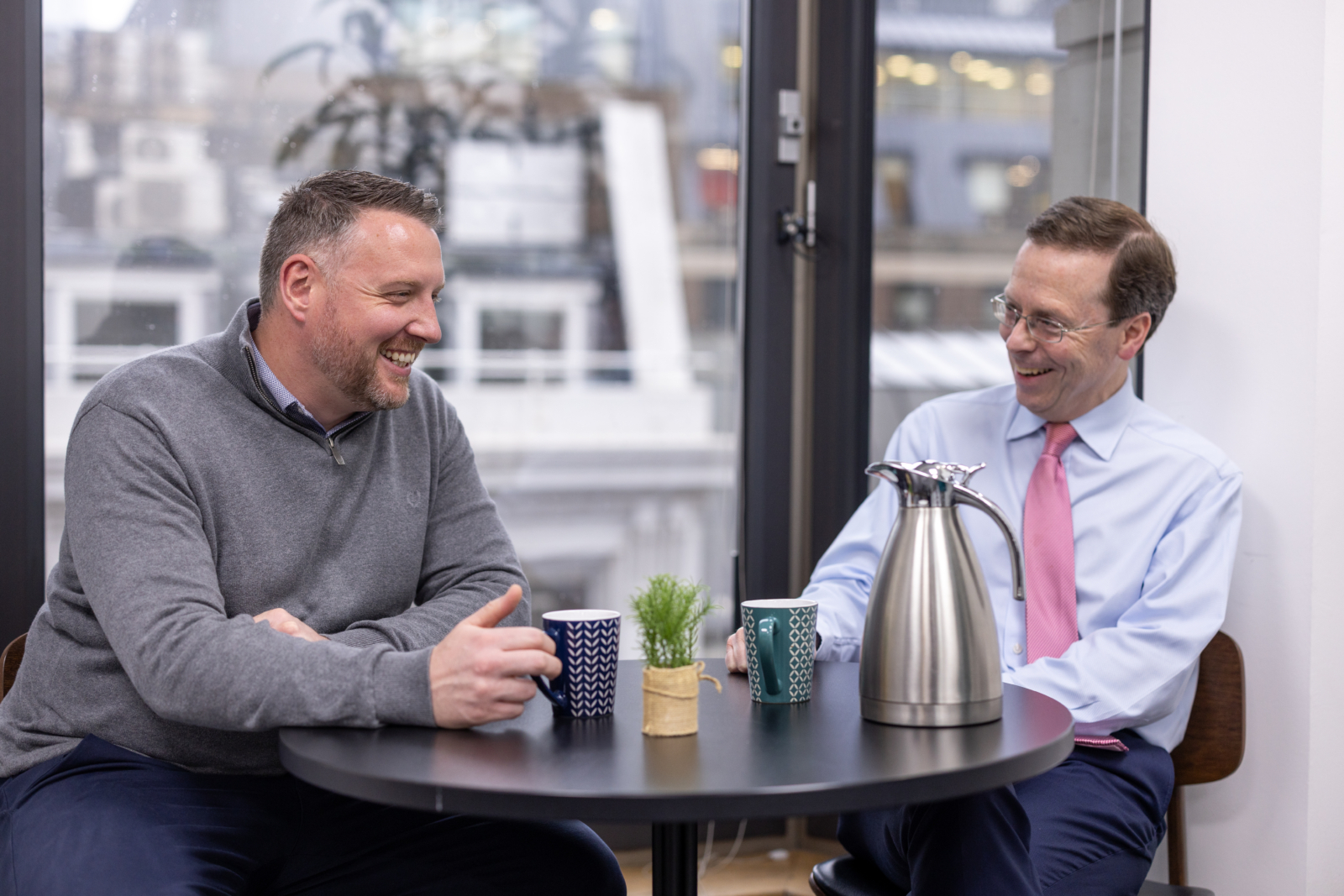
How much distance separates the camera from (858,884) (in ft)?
5.46

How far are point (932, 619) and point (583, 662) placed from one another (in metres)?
0.38

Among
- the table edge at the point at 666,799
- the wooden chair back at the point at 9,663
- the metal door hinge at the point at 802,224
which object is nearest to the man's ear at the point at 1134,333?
the metal door hinge at the point at 802,224

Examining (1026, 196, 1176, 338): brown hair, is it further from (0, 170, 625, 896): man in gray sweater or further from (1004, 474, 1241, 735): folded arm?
(0, 170, 625, 896): man in gray sweater

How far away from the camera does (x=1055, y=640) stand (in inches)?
72.6

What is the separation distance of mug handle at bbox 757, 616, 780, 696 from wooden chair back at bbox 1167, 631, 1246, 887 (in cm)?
81

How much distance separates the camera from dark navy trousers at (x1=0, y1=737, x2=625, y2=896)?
1.39 metres

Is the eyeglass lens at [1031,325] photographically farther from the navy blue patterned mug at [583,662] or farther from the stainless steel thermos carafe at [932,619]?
the navy blue patterned mug at [583,662]

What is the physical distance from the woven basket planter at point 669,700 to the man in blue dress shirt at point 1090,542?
1.12ft

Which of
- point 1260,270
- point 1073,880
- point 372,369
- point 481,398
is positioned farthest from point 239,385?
point 1260,270

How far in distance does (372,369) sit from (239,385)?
0.59 ft

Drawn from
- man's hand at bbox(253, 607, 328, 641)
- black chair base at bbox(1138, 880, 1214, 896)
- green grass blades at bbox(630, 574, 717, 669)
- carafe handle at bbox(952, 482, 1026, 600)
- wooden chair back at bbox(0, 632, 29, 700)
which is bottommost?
black chair base at bbox(1138, 880, 1214, 896)

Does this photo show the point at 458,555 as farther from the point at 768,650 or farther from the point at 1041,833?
the point at 1041,833

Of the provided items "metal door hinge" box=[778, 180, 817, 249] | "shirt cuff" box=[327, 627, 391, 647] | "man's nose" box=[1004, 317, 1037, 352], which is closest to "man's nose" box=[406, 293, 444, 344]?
"shirt cuff" box=[327, 627, 391, 647]

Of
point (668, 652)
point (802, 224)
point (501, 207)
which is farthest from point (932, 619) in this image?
point (501, 207)
